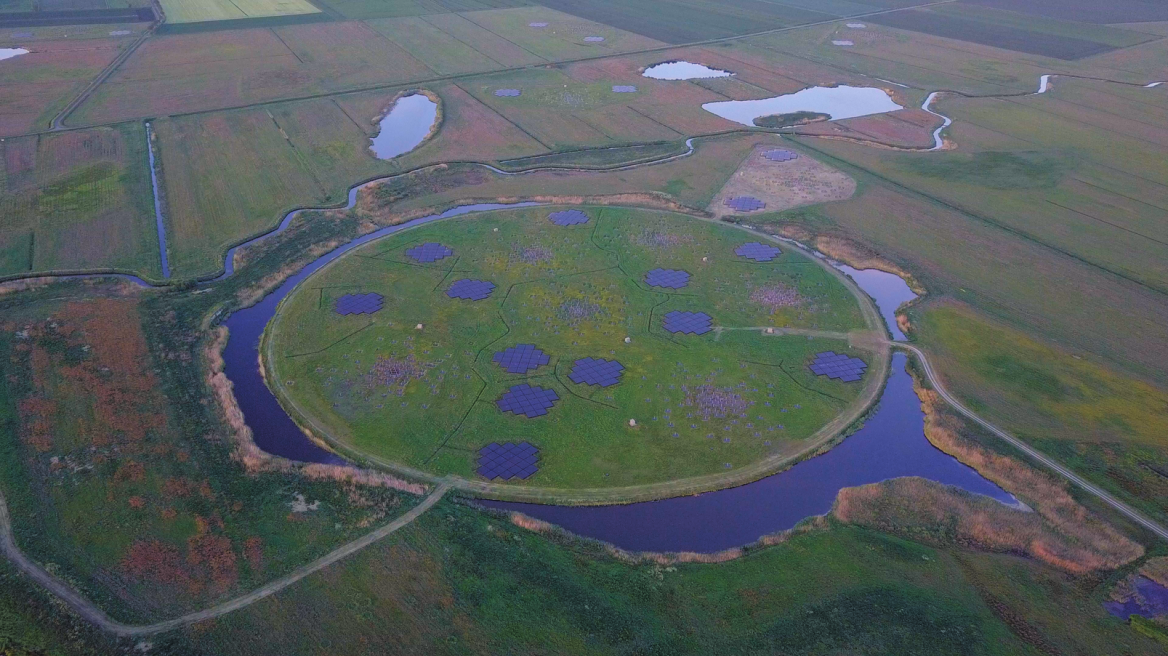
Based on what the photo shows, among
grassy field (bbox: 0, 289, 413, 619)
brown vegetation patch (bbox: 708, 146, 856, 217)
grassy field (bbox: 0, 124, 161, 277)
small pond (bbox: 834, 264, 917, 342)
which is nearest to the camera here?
grassy field (bbox: 0, 289, 413, 619)

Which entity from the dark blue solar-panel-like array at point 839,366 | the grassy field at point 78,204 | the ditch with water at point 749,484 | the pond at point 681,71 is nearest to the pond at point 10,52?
the grassy field at point 78,204

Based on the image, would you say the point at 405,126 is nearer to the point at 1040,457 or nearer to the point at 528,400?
the point at 528,400

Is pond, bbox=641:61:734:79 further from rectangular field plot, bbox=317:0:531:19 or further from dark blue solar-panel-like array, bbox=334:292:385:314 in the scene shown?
dark blue solar-panel-like array, bbox=334:292:385:314

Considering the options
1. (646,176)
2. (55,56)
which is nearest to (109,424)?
(646,176)

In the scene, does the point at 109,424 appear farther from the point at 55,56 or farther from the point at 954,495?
the point at 55,56

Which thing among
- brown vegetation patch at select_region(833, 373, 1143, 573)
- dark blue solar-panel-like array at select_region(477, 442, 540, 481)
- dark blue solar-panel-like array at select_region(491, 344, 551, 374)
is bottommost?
dark blue solar-panel-like array at select_region(477, 442, 540, 481)

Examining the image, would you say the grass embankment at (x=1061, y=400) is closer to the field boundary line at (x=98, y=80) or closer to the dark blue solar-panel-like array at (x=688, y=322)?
the dark blue solar-panel-like array at (x=688, y=322)

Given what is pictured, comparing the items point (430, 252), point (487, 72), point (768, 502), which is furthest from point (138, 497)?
point (487, 72)

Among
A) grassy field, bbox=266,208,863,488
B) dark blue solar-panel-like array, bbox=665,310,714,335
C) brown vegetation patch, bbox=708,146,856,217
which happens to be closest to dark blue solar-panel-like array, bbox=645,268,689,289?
grassy field, bbox=266,208,863,488
